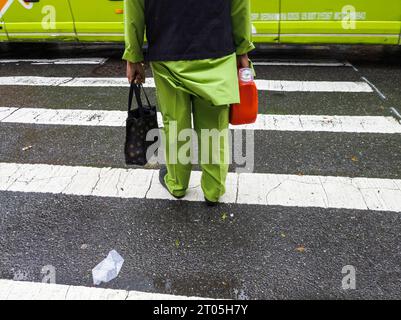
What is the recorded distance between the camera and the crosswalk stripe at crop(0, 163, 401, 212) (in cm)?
325

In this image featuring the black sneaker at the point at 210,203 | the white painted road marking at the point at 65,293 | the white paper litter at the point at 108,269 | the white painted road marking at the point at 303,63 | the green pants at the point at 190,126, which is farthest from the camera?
the white painted road marking at the point at 303,63

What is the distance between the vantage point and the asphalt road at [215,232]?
8.38 ft

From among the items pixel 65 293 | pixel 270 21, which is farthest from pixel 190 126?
pixel 270 21

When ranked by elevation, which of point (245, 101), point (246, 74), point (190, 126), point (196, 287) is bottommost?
point (196, 287)

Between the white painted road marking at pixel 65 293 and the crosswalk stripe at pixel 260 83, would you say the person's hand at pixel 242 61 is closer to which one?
the white painted road marking at pixel 65 293

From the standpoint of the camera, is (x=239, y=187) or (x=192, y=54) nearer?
(x=192, y=54)

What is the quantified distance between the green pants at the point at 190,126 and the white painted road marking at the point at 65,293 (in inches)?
38.4

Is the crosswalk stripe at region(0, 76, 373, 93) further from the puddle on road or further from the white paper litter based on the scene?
the puddle on road

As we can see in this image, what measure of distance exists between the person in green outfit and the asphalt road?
0.65m

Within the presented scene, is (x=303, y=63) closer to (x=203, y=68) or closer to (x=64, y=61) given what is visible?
(x=64, y=61)

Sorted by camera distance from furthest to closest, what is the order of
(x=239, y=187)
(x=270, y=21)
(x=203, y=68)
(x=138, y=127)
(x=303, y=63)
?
(x=303, y=63)
(x=270, y=21)
(x=239, y=187)
(x=138, y=127)
(x=203, y=68)

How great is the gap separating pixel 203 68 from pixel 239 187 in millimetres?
1220

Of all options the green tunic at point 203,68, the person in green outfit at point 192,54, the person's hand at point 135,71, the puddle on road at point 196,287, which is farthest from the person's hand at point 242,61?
the puddle on road at point 196,287

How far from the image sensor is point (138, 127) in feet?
9.82
